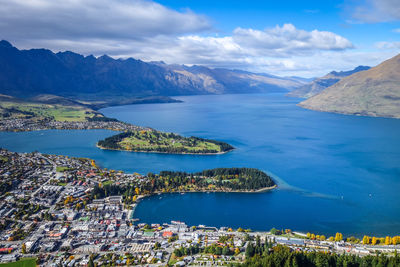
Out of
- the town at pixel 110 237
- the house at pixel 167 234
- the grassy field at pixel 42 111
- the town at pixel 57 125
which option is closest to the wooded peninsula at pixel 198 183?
the town at pixel 110 237

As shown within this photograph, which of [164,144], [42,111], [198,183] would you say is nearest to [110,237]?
[198,183]

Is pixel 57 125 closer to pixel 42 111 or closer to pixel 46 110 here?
pixel 42 111

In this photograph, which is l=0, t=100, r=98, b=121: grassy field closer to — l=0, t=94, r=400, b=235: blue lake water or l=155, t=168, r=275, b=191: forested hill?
l=0, t=94, r=400, b=235: blue lake water

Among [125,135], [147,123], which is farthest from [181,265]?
[147,123]

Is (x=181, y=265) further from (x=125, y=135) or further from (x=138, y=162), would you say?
(x=125, y=135)

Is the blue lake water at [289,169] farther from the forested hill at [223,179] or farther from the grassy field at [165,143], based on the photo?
the grassy field at [165,143]

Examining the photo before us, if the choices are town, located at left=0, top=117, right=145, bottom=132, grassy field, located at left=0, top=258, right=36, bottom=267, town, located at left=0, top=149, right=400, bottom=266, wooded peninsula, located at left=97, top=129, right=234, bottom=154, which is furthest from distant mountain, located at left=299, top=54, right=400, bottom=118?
grassy field, located at left=0, top=258, right=36, bottom=267
